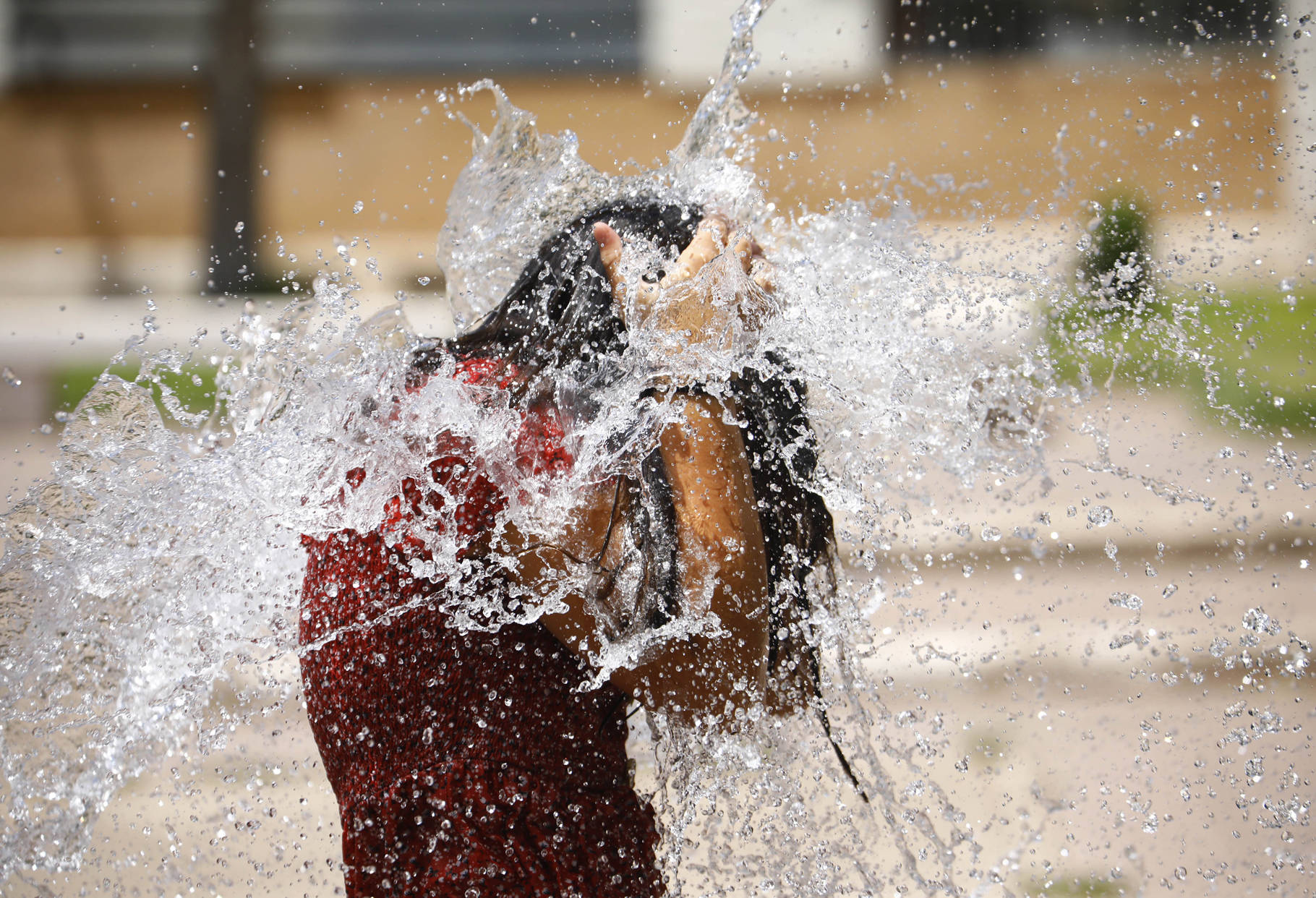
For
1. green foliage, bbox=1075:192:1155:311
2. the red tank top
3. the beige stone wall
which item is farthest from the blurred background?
the red tank top

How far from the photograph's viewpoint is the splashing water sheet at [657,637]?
1.67m

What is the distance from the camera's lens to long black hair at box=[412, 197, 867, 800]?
1.42 meters

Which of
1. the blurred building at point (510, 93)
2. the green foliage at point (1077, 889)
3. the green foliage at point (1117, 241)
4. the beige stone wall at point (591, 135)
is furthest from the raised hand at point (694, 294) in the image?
the blurred building at point (510, 93)

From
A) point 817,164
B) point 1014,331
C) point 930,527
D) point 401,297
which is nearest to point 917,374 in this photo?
point 401,297

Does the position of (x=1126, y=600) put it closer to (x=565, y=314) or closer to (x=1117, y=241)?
(x=1117, y=241)

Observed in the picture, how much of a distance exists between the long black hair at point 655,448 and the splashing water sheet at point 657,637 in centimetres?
6

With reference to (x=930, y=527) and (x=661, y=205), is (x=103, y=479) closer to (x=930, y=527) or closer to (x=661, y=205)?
(x=661, y=205)

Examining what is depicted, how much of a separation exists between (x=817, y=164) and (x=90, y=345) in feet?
20.3

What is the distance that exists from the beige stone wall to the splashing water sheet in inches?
215

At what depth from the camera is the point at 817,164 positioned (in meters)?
9.41

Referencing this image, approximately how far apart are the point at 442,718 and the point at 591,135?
9426 millimetres

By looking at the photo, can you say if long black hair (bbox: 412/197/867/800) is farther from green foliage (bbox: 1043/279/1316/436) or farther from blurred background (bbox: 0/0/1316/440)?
blurred background (bbox: 0/0/1316/440)

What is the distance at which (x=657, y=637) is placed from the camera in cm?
142

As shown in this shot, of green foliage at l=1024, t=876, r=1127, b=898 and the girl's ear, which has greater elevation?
the girl's ear
